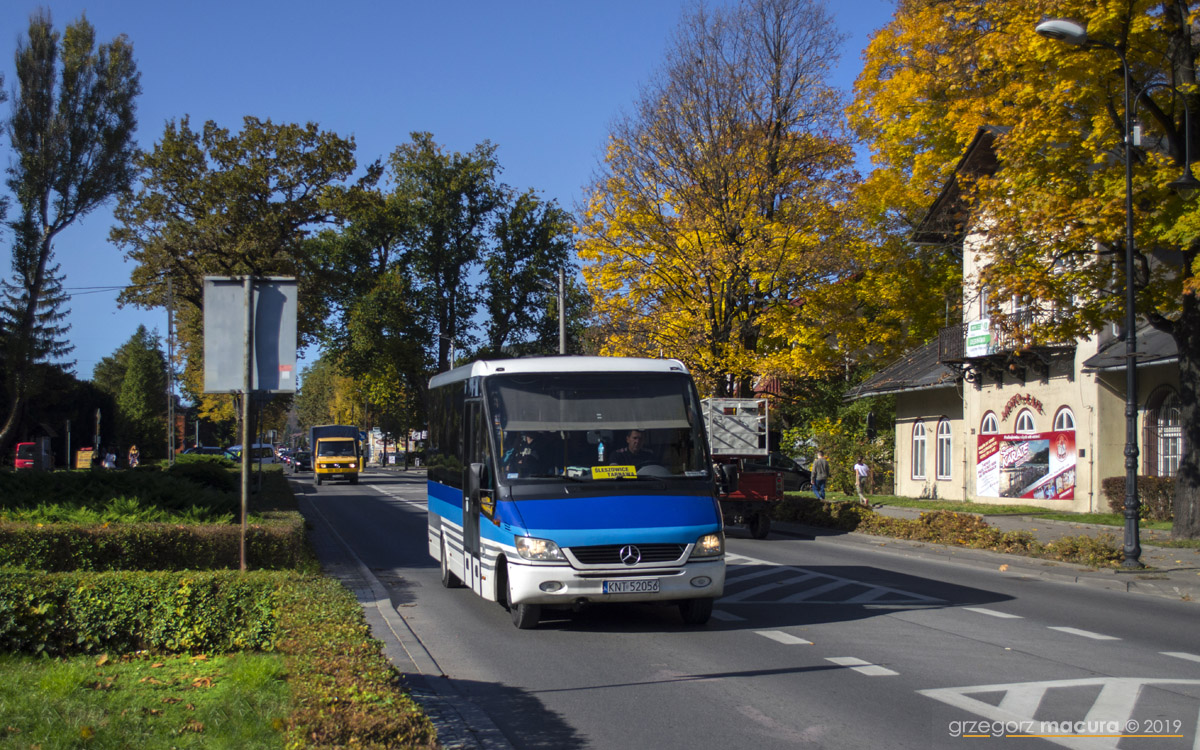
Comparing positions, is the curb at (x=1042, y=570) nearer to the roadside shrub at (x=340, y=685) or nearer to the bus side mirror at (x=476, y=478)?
the bus side mirror at (x=476, y=478)

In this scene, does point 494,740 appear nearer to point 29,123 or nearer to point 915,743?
point 915,743

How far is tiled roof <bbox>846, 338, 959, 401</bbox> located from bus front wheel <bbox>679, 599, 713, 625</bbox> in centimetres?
2488

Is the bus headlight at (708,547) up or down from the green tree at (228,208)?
down

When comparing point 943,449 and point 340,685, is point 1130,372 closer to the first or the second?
point 340,685

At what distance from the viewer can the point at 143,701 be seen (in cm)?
659

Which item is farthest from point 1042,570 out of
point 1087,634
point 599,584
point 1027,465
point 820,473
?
point 820,473

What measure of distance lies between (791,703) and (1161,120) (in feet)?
52.2

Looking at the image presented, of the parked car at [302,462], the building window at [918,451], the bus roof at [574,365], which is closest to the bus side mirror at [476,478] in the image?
the bus roof at [574,365]

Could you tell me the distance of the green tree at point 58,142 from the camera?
28125 mm

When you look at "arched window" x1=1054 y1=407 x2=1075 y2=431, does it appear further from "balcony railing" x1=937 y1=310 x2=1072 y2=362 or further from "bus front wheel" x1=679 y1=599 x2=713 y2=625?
"bus front wheel" x1=679 y1=599 x2=713 y2=625

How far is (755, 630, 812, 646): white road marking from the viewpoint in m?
9.86

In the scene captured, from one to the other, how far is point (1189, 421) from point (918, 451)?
1935 centimetres

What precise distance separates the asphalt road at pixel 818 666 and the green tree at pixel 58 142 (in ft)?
62.1

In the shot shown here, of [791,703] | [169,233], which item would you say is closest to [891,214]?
[169,233]
